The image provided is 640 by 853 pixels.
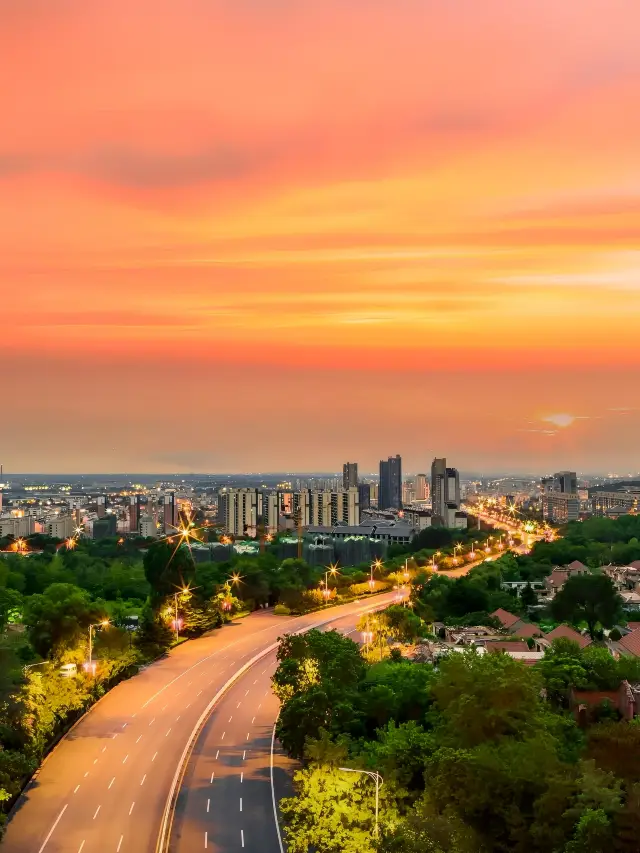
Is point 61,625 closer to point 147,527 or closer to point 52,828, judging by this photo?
point 52,828

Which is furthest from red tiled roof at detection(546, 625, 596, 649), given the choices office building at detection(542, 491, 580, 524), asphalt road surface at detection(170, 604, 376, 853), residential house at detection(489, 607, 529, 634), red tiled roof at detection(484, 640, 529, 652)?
office building at detection(542, 491, 580, 524)

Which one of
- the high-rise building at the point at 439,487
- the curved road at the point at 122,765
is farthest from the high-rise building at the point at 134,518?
the curved road at the point at 122,765

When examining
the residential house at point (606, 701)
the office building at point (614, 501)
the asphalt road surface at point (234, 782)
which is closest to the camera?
the asphalt road surface at point (234, 782)

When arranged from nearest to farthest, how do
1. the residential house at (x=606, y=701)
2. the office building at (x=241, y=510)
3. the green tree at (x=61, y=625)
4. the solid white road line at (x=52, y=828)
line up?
the solid white road line at (x=52, y=828)
the residential house at (x=606, y=701)
the green tree at (x=61, y=625)
the office building at (x=241, y=510)

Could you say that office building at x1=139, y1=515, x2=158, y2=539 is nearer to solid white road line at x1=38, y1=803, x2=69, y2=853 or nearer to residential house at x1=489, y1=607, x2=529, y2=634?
residential house at x1=489, y1=607, x2=529, y2=634

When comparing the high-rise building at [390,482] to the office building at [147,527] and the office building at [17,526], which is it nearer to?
the office building at [147,527]

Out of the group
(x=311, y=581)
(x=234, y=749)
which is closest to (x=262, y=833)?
(x=234, y=749)
